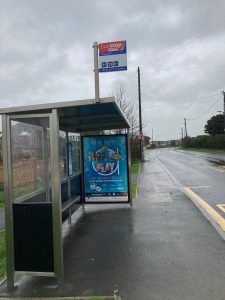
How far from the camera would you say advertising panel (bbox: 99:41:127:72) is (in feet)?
19.3

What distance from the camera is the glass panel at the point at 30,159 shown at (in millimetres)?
4633

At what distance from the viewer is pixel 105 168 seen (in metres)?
8.90

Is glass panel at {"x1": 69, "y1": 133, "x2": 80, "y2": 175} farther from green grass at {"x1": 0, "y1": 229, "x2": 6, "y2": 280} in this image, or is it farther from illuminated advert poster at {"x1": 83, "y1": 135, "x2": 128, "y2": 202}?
green grass at {"x1": 0, "y1": 229, "x2": 6, "y2": 280}

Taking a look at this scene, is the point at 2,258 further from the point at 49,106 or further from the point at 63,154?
→ the point at 49,106

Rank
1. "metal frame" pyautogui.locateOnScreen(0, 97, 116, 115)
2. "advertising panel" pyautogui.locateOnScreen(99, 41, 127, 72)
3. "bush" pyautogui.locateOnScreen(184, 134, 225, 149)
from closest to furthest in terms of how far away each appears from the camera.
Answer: "metal frame" pyautogui.locateOnScreen(0, 97, 116, 115)
"advertising panel" pyautogui.locateOnScreen(99, 41, 127, 72)
"bush" pyautogui.locateOnScreen(184, 134, 225, 149)

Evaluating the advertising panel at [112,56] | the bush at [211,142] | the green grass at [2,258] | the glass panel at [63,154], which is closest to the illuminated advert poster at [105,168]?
the glass panel at [63,154]

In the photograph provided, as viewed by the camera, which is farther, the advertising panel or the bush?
the bush

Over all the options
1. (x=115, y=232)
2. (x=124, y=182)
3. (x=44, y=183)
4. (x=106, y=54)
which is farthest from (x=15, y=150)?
(x=124, y=182)

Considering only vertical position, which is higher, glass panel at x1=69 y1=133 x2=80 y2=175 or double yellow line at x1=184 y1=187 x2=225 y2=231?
glass panel at x1=69 y1=133 x2=80 y2=175

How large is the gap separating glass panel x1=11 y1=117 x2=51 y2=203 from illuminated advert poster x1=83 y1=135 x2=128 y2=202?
3653mm

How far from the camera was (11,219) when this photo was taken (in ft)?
14.4

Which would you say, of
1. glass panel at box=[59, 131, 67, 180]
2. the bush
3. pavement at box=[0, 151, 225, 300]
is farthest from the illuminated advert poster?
the bush

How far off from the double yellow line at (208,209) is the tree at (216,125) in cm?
6631

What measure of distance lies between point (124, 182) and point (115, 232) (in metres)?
2.36
